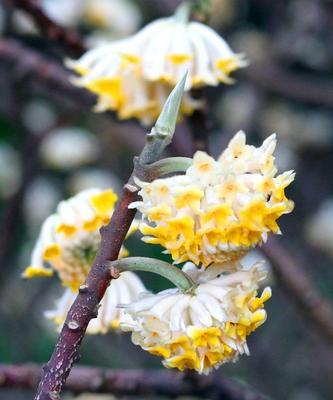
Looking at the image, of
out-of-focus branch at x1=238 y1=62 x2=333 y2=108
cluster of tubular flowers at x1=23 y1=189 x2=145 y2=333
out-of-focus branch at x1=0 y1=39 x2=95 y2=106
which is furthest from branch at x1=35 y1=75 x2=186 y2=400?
out-of-focus branch at x1=238 y1=62 x2=333 y2=108


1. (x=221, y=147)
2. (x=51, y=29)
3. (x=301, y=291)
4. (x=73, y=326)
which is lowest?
(x=73, y=326)

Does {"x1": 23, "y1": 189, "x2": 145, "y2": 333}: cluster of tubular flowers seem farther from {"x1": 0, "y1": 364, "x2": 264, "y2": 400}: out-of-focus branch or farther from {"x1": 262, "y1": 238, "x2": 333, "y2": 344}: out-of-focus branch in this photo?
{"x1": 262, "y1": 238, "x2": 333, "y2": 344}: out-of-focus branch

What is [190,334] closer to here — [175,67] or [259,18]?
[175,67]

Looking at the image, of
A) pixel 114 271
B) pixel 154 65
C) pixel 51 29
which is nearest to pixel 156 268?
pixel 114 271

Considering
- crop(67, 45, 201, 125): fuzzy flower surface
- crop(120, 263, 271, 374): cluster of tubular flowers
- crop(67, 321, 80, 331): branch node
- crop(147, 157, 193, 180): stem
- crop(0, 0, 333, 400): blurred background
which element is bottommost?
crop(67, 321, 80, 331): branch node

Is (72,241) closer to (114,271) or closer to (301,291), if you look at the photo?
(114,271)

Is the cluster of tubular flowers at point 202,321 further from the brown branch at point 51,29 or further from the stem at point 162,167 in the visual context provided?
the brown branch at point 51,29
